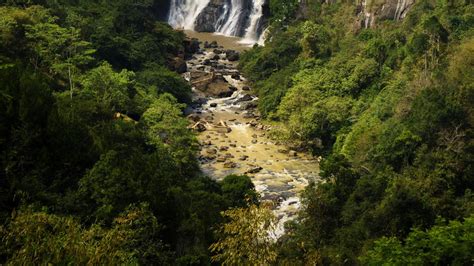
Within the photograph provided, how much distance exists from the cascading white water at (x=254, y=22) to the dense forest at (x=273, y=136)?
Answer: 13.4m

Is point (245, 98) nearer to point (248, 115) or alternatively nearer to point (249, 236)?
point (248, 115)

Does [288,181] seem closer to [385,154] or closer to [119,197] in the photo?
[385,154]

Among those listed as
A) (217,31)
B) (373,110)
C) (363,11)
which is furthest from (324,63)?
(217,31)

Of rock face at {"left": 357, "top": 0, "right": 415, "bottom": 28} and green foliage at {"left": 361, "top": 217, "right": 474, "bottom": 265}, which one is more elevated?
rock face at {"left": 357, "top": 0, "right": 415, "bottom": 28}

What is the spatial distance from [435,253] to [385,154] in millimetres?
13233

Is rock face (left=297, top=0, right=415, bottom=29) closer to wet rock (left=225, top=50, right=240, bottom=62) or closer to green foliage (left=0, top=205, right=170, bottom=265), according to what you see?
wet rock (left=225, top=50, right=240, bottom=62)

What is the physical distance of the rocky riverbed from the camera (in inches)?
1377

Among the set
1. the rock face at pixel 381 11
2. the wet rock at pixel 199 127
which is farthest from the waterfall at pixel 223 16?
the wet rock at pixel 199 127

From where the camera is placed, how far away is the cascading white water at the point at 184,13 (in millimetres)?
80750

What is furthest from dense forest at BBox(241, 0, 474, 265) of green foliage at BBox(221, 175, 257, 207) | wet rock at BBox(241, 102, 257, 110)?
green foliage at BBox(221, 175, 257, 207)

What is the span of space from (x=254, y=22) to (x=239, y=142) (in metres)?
36.3

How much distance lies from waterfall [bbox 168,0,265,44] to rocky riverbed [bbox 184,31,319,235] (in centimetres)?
1305

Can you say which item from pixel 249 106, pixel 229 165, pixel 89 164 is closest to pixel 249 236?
pixel 89 164

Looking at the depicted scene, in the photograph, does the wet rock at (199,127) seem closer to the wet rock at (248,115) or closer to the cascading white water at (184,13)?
the wet rock at (248,115)
